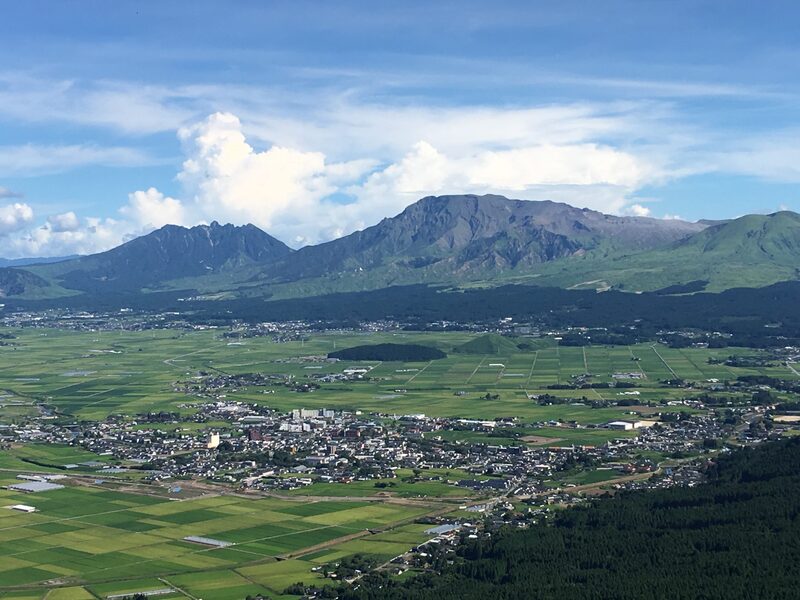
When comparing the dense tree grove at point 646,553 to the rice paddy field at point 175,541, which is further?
the rice paddy field at point 175,541

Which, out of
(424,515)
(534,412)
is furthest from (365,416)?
(424,515)

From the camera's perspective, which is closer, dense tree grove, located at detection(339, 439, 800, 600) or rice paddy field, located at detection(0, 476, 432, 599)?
dense tree grove, located at detection(339, 439, 800, 600)

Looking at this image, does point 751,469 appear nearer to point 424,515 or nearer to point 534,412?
point 424,515

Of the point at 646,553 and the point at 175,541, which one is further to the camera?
the point at 175,541

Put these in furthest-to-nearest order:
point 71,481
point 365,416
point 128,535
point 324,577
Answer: point 365,416 < point 71,481 < point 128,535 < point 324,577
